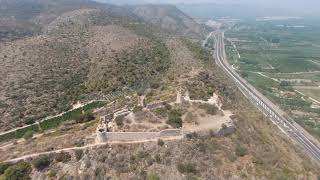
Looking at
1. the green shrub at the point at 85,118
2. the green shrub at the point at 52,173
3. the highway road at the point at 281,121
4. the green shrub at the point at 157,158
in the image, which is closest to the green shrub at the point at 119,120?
the green shrub at the point at 157,158

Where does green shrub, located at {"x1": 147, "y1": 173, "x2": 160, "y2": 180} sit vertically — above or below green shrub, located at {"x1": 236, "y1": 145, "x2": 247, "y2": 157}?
above

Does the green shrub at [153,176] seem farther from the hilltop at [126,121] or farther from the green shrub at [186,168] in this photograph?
the green shrub at [186,168]

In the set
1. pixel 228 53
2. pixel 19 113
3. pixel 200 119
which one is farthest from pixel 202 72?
pixel 228 53

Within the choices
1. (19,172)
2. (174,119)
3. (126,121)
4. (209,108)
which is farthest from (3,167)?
(209,108)

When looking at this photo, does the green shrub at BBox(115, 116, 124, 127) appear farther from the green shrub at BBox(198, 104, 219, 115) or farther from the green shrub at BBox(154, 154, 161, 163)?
the green shrub at BBox(198, 104, 219, 115)

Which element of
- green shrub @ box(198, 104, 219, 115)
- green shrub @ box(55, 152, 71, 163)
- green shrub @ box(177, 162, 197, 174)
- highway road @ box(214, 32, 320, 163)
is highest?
green shrub @ box(198, 104, 219, 115)

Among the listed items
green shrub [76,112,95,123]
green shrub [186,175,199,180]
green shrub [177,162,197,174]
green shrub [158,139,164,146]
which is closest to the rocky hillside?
green shrub [76,112,95,123]
